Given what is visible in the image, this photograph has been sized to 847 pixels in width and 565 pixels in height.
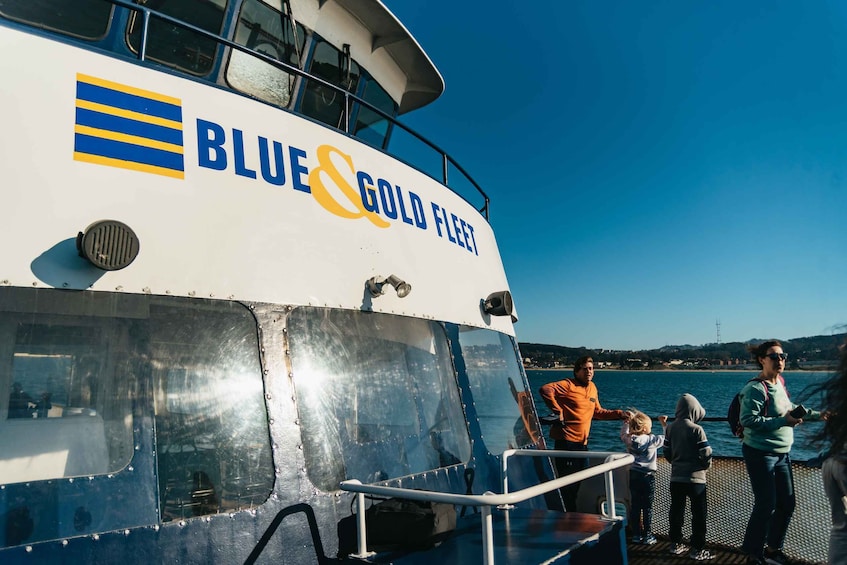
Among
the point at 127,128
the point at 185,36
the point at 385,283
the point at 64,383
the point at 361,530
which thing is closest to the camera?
the point at 64,383

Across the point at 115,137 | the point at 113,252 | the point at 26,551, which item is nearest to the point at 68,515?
the point at 26,551

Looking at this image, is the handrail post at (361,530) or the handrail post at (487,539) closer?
the handrail post at (487,539)

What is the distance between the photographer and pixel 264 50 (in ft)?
17.0

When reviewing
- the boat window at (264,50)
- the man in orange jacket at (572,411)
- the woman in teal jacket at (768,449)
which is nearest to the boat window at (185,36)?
the boat window at (264,50)

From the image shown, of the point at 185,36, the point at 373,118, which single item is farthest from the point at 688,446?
the point at 185,36

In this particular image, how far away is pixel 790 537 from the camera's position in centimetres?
599

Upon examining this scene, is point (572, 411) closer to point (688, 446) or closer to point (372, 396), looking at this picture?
point (688, 446)

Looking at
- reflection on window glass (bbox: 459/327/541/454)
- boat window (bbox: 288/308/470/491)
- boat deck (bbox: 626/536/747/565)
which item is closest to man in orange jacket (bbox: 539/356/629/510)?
reflection on window glass (bbox: 459/327/541/454)

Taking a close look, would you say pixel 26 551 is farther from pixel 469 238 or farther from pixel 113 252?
pixel 469 238

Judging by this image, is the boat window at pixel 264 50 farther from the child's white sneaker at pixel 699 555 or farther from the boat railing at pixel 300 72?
the child's white sneaker at pixel 699 555

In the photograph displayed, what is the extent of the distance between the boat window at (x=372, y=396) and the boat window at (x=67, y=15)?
2510 millimetres

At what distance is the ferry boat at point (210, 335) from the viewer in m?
2.77

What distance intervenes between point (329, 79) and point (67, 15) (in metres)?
2.38

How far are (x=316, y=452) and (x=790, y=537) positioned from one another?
5.18m
